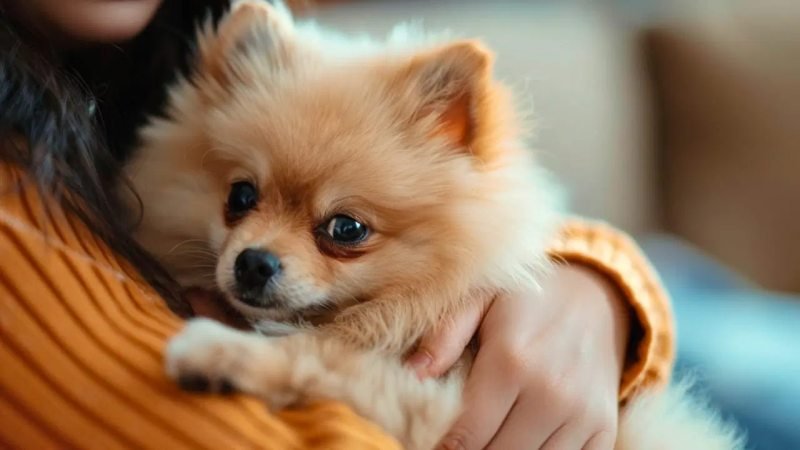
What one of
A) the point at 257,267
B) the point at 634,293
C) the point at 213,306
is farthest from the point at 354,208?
the point at 634,293

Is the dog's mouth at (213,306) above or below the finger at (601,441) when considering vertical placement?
below

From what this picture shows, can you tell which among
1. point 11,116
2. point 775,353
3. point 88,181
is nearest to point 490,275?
point 88,181

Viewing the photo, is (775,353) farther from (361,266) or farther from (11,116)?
(11,116)

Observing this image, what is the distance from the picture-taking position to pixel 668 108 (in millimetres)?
2867

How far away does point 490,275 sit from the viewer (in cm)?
120

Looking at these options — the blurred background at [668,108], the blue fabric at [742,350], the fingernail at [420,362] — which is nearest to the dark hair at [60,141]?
the fingernail at [420,362]

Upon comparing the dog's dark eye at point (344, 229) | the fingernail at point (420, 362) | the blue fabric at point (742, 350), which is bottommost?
the blue fabric at point (742, 350)

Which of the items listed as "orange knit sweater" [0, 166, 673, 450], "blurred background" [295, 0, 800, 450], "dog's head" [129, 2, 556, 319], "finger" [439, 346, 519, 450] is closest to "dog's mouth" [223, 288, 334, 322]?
"dog's head" [129, 2, 556, 319]

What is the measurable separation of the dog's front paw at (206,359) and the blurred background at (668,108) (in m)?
1.63

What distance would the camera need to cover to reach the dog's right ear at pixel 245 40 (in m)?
1.24

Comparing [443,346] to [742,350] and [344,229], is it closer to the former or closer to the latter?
[344,229]

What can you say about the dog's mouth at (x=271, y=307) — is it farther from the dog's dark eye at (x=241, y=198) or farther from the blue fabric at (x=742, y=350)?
the blue fabric at (x=742, y=350)

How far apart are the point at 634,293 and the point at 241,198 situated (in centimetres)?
65

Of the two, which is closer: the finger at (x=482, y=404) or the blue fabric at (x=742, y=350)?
the finger at (x=482, y=404)
